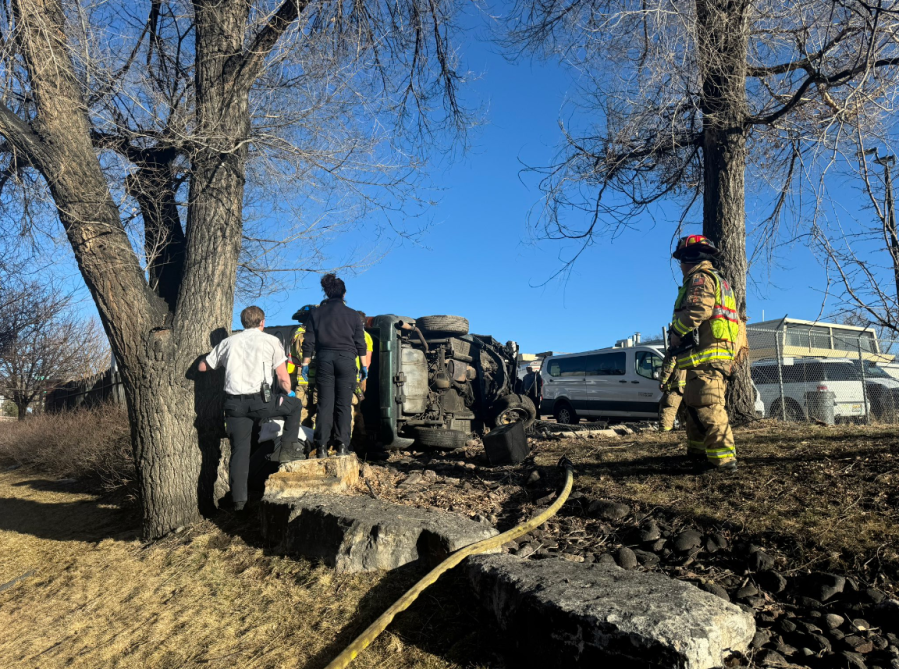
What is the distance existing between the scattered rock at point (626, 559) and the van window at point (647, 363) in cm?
982

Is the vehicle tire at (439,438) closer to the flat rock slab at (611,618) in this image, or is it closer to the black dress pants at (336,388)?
the black dress pants at (336,388)

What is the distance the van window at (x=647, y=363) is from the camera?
41.4 ft

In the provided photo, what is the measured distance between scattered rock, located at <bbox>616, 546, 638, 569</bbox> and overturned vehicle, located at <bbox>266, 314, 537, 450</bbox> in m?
3.78

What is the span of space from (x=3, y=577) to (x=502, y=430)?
4.25 m

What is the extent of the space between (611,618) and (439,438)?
4770 mm

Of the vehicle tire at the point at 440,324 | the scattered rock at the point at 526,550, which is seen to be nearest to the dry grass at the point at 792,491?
the scattered rock at the point at 526,550

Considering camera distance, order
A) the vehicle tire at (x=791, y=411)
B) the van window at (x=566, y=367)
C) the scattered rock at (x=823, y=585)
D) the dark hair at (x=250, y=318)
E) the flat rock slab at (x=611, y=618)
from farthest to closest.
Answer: the van window at (x=566, y=367) < the vehicle tire at (x=791, y=411) < the dark hair at (x=250, y=318) < the scattered rock at (x=823, y=585) < the flat rock slab at (x=611, y=618)

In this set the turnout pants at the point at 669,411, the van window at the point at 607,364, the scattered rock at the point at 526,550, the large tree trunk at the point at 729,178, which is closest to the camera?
the scattered rock at the point at 526,550

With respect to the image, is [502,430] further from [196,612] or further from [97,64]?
[97,64]

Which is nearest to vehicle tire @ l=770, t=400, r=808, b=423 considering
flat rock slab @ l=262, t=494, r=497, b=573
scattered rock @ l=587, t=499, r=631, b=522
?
scattered rock @ l=587, t=499, r=631, b=522

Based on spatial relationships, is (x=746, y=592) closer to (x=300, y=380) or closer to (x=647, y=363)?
(x=300, y=380)

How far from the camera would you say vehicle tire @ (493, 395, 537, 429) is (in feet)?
28.6

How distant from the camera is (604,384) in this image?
45.1 feet

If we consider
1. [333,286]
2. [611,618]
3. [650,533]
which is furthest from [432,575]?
[333,286]
